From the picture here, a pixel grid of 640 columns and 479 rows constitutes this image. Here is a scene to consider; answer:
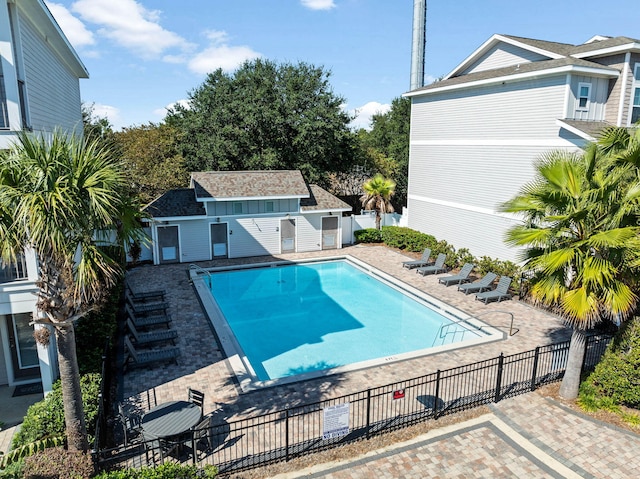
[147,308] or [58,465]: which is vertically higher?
[58,465]

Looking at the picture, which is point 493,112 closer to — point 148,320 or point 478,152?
point 478,152

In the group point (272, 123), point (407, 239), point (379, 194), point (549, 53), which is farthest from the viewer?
point (272, 123)

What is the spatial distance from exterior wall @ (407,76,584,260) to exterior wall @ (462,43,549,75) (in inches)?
75.9

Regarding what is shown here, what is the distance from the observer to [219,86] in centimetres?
3609

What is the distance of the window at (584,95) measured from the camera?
1838cm

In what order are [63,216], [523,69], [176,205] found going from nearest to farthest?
[63,216] → [523,69] → [176,205]

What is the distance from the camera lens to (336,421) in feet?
30.3

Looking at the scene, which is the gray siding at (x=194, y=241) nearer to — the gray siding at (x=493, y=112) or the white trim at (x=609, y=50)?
the gray siding at (x=493, y=112)

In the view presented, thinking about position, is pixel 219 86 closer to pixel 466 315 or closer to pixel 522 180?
pixel 522 180

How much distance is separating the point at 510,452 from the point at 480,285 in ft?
35.7

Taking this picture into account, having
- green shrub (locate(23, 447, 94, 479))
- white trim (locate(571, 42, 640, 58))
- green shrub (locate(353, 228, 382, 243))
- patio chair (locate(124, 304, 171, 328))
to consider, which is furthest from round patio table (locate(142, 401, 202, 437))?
green shrub (locate(353, 228, 382, 243))

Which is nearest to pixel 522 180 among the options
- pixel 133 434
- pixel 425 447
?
pixel 425 447

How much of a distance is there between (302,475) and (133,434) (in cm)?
391

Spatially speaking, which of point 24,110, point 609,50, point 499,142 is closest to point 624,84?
point 609,50
